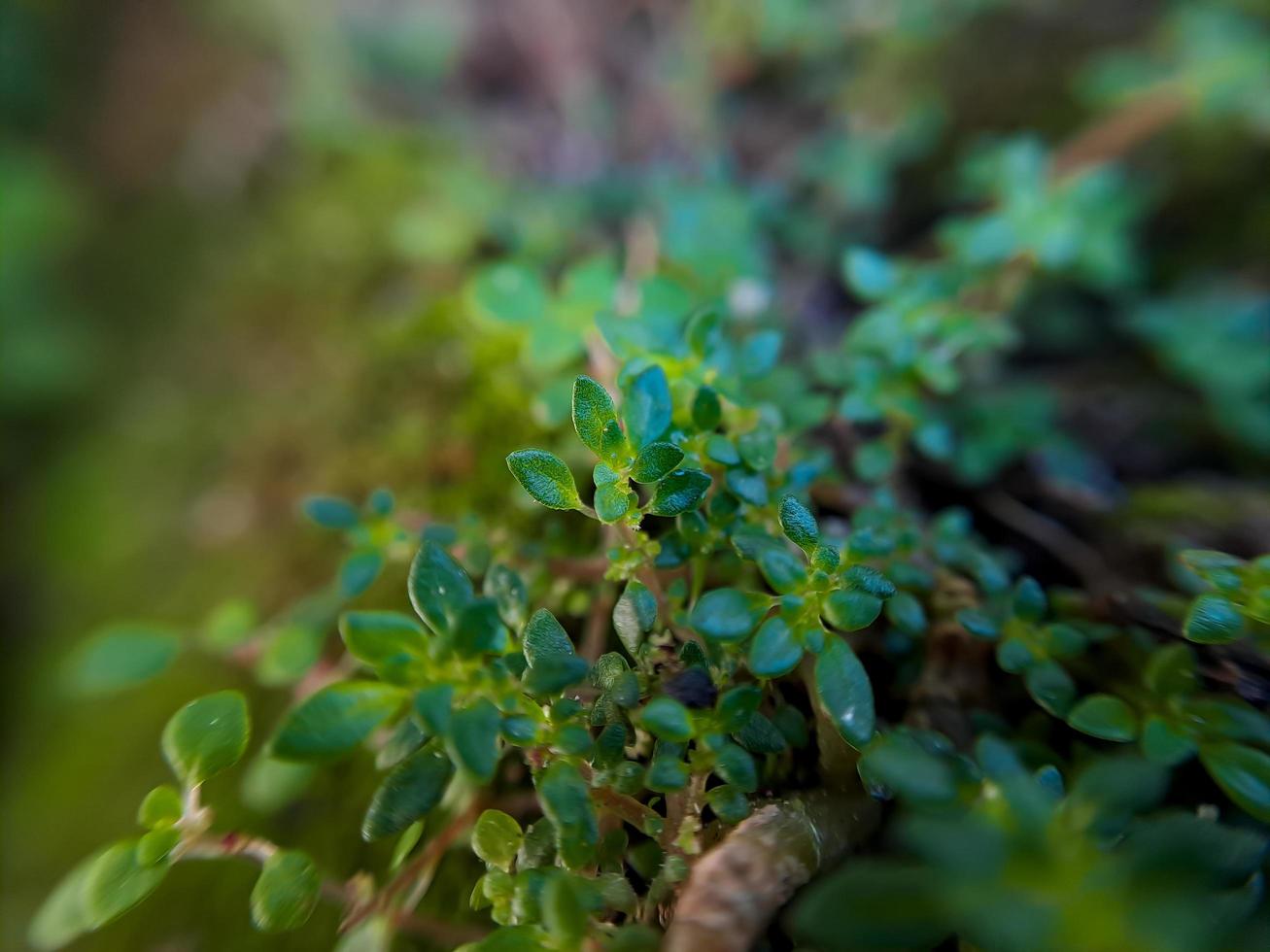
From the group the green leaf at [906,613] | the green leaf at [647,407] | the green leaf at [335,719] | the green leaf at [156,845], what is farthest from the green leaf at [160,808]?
the green leaf at [906,613]

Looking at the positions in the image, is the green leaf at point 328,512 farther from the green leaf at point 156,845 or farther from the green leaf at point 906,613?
the green leaf at point 906,613

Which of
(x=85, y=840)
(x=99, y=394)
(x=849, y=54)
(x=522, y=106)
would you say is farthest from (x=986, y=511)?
(x=99, y=394)

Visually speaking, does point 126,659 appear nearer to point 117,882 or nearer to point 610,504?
point 117,882

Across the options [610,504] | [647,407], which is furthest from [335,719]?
[647,407]

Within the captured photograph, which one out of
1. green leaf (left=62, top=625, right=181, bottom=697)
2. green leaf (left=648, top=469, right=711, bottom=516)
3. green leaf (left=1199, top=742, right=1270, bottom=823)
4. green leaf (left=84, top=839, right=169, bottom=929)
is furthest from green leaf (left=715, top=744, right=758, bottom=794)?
green leaf (left=62, top=625, right=181, bottom=697)

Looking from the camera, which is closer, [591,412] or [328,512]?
[591,412]

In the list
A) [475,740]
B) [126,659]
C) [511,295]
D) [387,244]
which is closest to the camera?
[475,740]

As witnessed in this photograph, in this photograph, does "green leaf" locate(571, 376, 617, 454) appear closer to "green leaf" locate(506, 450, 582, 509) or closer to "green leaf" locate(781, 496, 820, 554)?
"green leaf" locate(506, 450, 582, 509)

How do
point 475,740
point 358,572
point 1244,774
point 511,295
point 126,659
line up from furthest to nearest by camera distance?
point 511,295 < point 126,659 < point 358,572 < point 1244,774 < point 475,740
